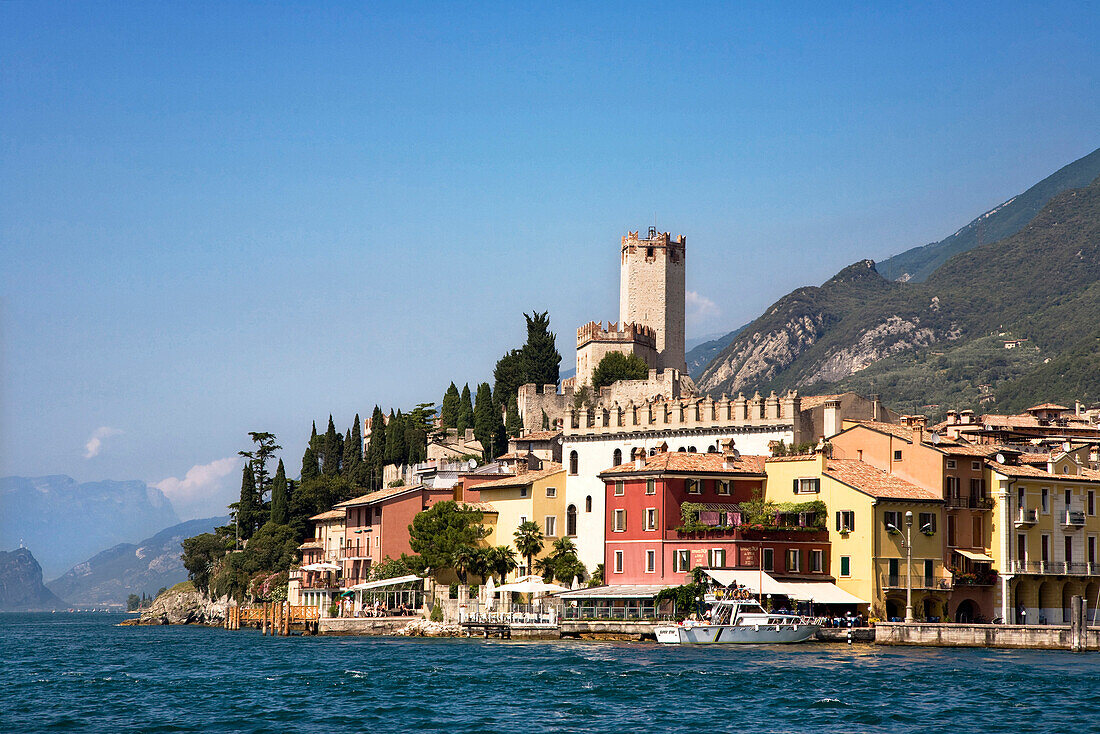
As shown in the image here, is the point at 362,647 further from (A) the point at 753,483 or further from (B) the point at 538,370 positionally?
(B) the point at 538,370

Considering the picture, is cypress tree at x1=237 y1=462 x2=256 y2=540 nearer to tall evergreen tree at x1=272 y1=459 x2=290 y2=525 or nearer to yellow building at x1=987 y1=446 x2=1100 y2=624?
tall evergreen tree at x1=272 y1=459 x2=290 y2=525

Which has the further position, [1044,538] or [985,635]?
[1044,538]

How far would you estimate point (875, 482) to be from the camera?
71875 mm

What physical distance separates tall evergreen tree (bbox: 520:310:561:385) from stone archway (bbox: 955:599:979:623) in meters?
47.8

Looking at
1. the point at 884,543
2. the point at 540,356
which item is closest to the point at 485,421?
the point at 540,356

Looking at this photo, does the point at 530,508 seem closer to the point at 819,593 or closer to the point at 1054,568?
the point at 819,593

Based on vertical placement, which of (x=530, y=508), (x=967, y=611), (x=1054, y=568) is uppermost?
(x=530, y=508)

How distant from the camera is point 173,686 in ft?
178

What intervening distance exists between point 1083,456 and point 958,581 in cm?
1551

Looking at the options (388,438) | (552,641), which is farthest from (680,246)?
(552,641)

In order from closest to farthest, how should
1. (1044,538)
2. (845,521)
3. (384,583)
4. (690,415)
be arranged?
1. (845,521)
2. (1044,538)
3. (690,415)
4. (384,583)

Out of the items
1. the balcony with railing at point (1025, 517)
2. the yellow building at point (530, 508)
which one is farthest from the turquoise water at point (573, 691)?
the yellow building at point (530, 508)

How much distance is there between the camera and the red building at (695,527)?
71062 mm

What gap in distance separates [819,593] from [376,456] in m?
59.3
